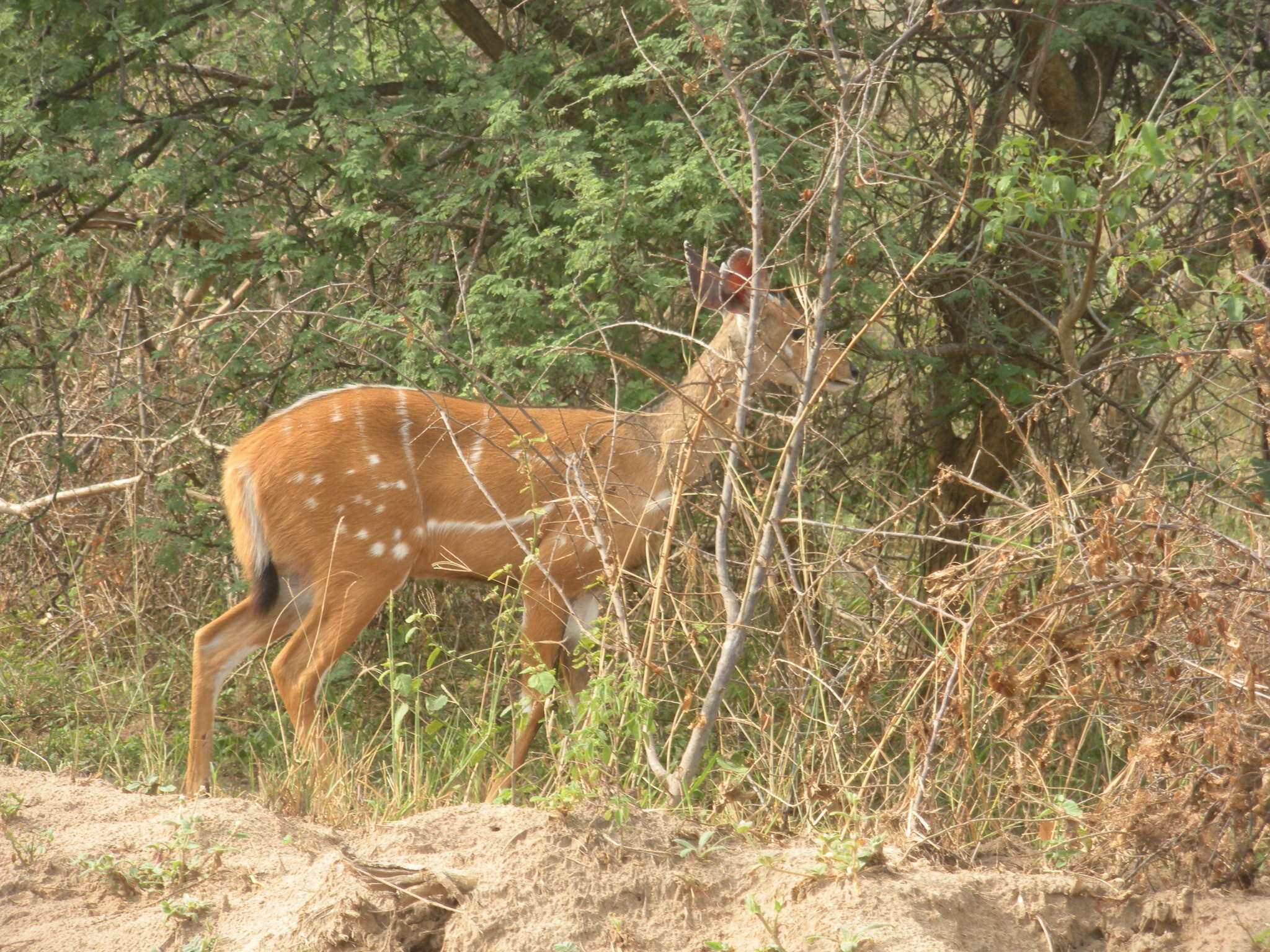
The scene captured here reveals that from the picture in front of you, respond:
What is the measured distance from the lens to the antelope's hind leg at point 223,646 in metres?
4.90

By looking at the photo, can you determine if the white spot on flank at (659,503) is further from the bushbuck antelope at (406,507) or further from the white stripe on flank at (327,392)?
the white stripe on flank at (327,392)

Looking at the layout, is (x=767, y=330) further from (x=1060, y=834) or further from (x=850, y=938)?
(x=850, y=938)

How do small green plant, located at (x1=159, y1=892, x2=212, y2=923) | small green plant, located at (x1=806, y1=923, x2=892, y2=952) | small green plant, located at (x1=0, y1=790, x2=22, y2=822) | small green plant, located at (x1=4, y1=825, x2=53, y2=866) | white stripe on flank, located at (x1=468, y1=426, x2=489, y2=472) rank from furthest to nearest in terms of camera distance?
white stripe on flank, located at (x1=468, y1=426, x2=489, y2=472) → small green plant, located at (x1=0, y1=790, x2=22, y2=822) → small green plant, located at (x1=4, y1=825, x2=53, y2=866) → small green plant, located at (x1=159, y1=892, x2=212, y2=923) → small green plant, located at (x1=806, y1=923, x2=892, y2=952)

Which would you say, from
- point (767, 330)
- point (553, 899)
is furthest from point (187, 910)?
point (767, 330)

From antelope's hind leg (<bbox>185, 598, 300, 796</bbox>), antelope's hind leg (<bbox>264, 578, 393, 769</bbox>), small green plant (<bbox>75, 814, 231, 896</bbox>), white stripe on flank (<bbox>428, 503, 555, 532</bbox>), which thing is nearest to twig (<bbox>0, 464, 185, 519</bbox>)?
antelope's hind leg (<bbox>185, 598, 300, 796</bbox>)

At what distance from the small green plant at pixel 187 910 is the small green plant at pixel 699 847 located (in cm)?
107

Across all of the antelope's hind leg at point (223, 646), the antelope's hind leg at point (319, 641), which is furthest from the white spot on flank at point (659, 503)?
the antelope's hind leg at point (223, 646)

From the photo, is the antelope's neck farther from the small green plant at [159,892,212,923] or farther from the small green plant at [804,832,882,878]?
the small green plant at [159,892,212,923]

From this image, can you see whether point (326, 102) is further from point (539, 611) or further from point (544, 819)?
point (544, 819)

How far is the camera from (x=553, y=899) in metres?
2.97

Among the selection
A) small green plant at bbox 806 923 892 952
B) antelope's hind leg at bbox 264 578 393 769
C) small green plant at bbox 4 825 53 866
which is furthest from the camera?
antelope's hind leg at bbox 264 578 393 769

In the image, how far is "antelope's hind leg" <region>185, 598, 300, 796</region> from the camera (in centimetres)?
490

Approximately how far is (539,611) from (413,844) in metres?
2.31

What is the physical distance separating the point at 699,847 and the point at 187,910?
1149mm
